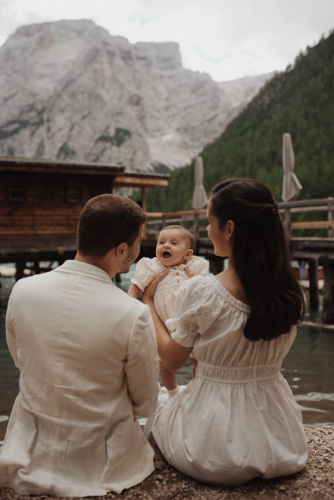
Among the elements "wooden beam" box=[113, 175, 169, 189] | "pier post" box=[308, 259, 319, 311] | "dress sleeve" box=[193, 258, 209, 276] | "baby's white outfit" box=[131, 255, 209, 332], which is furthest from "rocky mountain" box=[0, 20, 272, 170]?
"baby's white outfit" box=[131, 255, 209, 332]

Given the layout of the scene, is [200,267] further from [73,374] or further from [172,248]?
[73,374]

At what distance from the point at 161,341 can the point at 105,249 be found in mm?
689

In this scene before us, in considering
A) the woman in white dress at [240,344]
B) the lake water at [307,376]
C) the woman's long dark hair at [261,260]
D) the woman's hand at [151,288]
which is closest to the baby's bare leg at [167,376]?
the woman in white dress at [240,344]

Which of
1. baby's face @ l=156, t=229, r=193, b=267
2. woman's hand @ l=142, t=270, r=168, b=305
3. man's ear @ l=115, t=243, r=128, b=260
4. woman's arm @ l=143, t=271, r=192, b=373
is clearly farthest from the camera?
baby's face @ l=156, t=229, r=193, b=267

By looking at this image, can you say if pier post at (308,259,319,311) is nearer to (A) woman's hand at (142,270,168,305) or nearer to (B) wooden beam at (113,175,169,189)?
(B) wooden beam at (113,175,169,189)

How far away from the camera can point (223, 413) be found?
2020 mm

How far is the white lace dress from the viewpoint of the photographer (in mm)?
1997

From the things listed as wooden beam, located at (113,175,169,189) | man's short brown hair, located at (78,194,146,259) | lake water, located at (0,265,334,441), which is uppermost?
wooden beam, located at (113,175,169,189)

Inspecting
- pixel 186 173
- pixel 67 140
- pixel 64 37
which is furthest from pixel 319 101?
pixel 64 37

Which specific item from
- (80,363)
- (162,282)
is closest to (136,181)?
(162,282)

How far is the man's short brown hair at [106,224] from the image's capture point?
6.16 feet

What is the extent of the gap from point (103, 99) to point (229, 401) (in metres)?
128

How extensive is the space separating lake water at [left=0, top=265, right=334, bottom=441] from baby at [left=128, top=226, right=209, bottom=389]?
9.34 feet

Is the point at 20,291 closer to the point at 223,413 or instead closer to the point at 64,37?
the point at 223,413
